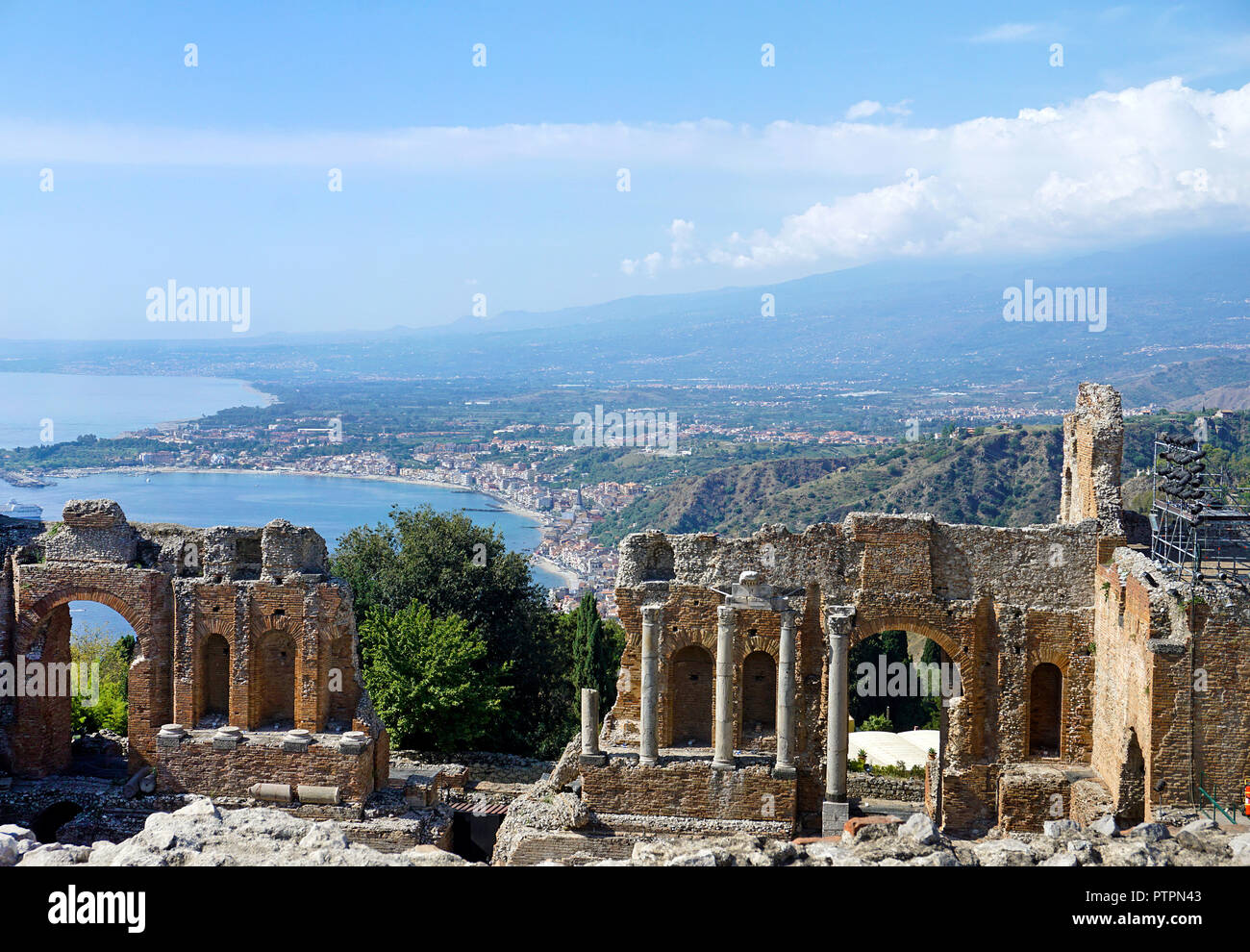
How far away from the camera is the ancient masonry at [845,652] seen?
21.8 m

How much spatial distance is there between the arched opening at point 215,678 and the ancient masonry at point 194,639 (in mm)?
299

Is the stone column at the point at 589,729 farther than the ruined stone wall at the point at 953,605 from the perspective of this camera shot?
Yes

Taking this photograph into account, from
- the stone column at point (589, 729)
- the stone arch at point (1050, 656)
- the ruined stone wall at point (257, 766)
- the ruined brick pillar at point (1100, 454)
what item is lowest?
the ruined stone wall at point (257, 766)

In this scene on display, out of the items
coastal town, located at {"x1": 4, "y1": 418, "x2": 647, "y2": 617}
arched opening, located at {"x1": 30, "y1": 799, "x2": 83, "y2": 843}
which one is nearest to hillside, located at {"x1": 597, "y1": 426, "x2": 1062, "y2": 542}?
coastal town, located at {"x1": 4, "y1": 418, "x2": 647, "y2": 617}

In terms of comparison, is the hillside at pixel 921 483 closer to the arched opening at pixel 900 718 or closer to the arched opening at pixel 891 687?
the arched opening at pixel 900 718

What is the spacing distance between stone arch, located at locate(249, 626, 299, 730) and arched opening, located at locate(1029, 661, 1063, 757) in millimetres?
14623

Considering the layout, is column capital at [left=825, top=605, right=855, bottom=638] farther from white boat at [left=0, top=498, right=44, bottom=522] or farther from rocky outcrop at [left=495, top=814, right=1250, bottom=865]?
white boat at [left=0, top=498, right=44, bottom=522]

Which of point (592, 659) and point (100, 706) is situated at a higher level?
point (100, 706)

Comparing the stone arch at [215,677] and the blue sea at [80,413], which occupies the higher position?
the blue sea at [80,413]

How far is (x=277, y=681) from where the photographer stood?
2375cm

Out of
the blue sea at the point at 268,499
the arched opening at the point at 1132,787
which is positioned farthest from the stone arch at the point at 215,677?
the blue sea at the point at 268,499

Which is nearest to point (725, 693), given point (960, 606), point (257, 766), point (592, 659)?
point (960, 606)

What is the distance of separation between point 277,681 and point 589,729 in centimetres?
652

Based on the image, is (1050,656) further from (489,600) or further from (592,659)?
(489,600)
